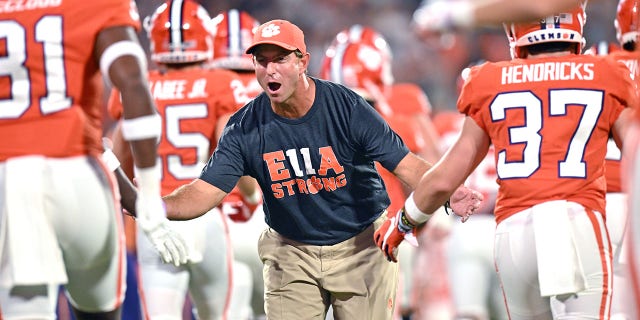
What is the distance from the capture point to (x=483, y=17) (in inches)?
126

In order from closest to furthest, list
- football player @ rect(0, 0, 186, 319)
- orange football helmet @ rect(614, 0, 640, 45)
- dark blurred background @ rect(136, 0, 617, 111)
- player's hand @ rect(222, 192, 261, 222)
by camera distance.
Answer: football player @ rect(0, 0, 186, 319) < orange football helmet @ rect(614, 0, 640, 45) < player's hand @ rect(222, 192, 261, 222) < dark blurred background @ rect(136, 0, 617, 111)

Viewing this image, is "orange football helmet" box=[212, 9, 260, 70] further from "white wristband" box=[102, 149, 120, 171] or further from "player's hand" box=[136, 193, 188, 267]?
"player's hand" box=[136, 193, 188, 267]

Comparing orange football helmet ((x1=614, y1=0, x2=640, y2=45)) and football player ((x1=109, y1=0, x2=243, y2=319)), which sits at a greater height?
orange football helmet ((x1=614, y1=0, x2=640, y2=45))

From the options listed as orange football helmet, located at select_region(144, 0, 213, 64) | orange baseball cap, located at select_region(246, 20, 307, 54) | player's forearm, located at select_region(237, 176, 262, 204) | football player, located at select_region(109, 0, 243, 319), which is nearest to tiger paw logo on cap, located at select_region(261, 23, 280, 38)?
orange baseball cap, located at select_region(246, 20, 307, 54)

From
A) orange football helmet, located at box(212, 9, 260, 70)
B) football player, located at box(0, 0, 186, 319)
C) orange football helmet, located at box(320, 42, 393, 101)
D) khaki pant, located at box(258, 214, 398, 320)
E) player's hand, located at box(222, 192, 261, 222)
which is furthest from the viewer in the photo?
orange football helmet, located at box(320, 42, 393, 101)

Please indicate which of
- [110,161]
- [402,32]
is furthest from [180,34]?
[402,32]

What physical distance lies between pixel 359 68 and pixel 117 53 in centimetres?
423

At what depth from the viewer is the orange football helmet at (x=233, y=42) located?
778 cm

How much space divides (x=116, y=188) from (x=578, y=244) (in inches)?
76.3

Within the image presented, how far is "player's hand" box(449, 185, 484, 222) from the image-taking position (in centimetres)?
482

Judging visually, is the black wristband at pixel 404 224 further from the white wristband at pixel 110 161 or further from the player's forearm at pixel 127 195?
the white wristband at pixel 110 161

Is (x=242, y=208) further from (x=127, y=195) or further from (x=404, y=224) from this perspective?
(x=404, y=224)

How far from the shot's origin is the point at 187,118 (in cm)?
643

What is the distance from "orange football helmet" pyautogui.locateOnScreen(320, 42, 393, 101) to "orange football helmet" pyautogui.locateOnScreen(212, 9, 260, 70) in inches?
34.9
